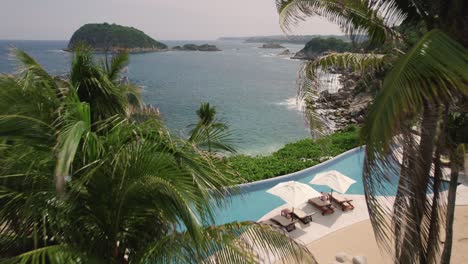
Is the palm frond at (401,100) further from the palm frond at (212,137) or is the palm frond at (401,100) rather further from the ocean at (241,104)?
the ocean at (241,104)

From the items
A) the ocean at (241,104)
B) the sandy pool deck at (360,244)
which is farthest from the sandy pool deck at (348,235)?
the ocean at (241,104)

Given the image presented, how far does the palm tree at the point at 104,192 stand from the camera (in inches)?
104

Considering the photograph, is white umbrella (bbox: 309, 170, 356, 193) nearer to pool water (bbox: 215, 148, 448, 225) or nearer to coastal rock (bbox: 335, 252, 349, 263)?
pool water (bbox: 215, 148, 448, 225)

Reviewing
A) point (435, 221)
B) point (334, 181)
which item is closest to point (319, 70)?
point (435, 221)

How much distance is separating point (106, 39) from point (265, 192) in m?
8.36

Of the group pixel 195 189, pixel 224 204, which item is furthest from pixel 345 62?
pixel 195 189

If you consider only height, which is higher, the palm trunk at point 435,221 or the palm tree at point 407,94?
the palm tree at point 407,94

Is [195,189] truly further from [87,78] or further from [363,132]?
[87,78]

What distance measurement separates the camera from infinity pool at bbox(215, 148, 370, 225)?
10.7 metres

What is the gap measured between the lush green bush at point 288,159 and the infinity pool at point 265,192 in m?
0.51

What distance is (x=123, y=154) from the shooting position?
265 cm

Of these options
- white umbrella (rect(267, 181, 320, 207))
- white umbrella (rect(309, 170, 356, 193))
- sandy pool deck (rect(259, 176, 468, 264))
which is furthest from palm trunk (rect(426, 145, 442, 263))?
white umbrella (rect(309, 170, 356, 193))

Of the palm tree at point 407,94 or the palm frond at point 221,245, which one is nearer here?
the palm tree at point 407,94

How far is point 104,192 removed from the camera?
2963 millimetres
